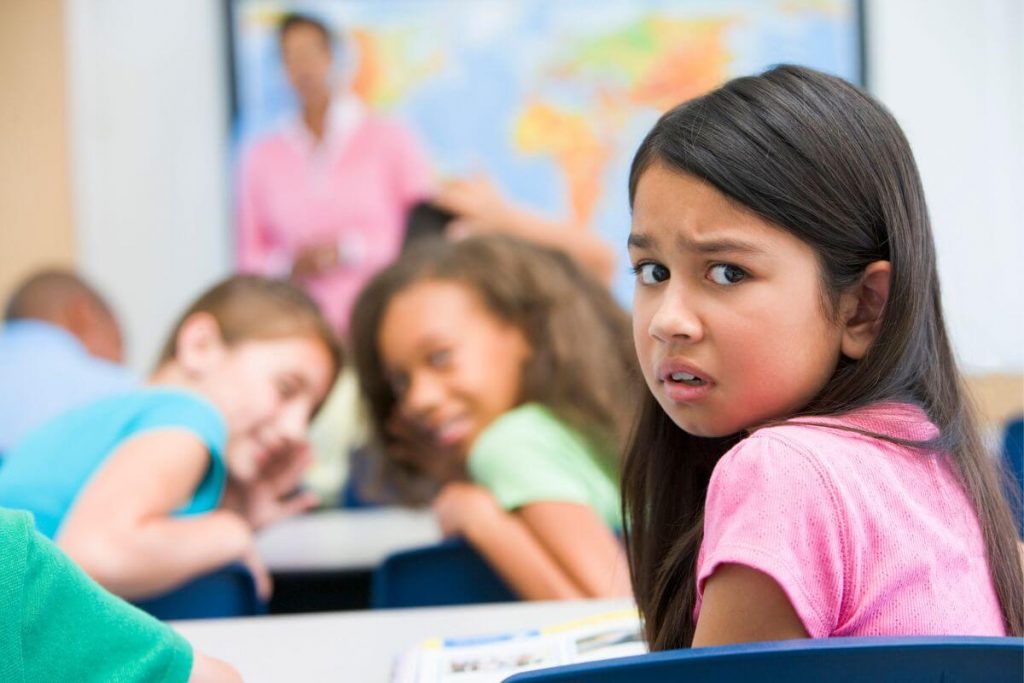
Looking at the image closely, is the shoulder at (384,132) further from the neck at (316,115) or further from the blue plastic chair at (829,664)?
the blue plastic chair at (829,664)

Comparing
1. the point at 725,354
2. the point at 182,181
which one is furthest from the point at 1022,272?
the point at 725,354

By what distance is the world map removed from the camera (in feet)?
15.5

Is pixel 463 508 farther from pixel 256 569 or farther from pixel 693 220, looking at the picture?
pixel 693 220

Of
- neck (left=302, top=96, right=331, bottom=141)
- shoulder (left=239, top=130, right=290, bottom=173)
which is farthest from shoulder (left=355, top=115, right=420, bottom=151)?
shoulder (left=239, top=130, right=290, bottom=173)

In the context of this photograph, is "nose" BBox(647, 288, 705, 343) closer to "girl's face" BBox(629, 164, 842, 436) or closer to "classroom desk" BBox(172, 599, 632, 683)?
"girl's face" BBox(629, 164, 842, 436)

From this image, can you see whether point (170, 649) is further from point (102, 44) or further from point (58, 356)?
point (102, 44)

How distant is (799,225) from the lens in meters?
0.94

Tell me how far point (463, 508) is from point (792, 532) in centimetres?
119

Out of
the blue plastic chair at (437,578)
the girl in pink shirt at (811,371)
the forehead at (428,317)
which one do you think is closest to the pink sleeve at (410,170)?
the forehead at (428,317)

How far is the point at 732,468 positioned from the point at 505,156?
3.96 meters

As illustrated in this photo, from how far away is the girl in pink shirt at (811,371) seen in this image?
823 millimetres

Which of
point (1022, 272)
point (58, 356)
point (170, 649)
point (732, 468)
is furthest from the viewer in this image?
point (1022, 272)

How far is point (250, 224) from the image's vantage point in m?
4.73

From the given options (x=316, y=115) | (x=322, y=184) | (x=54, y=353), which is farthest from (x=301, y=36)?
(x=54, y=353)
